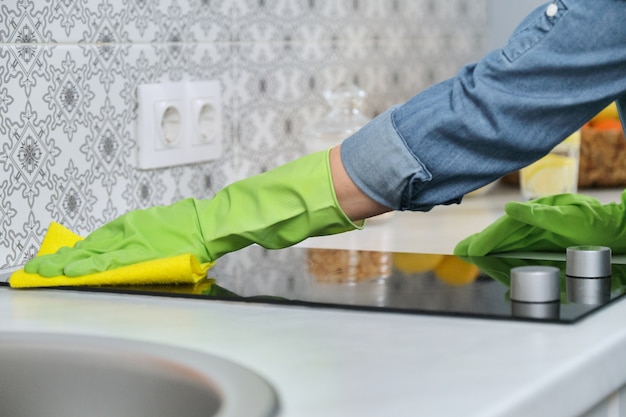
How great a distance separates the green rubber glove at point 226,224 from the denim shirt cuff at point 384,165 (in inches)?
1.1

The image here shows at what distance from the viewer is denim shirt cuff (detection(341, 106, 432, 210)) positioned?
892 millimetres

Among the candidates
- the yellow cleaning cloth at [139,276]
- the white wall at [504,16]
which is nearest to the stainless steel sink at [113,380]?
the yellow cleaning cloth at [139,276]

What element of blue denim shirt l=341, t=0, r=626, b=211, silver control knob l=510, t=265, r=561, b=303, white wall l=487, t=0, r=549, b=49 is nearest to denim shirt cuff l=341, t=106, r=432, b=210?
blue denim shirt l=341, t=0, r=626, b=211

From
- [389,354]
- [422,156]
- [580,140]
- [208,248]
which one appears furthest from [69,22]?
[580,140]

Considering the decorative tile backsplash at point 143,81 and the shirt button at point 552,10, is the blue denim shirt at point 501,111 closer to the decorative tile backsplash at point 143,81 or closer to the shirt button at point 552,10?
the shirt button at point 552,10

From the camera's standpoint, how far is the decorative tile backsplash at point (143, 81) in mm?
1161

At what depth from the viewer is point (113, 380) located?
752 millimetres

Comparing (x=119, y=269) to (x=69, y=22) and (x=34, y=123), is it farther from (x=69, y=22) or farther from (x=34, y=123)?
(x=69, y=22)

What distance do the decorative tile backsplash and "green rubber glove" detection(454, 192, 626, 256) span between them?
0.45 m

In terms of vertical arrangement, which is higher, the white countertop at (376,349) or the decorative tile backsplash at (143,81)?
the decorative tile backsplash at (143,81)

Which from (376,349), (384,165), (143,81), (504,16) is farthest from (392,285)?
(504,16)

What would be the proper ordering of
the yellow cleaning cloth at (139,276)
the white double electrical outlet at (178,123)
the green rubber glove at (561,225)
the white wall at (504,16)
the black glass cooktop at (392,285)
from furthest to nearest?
the white wall at (504,16) → the white double electrical outlet at (178,123) → the green rubber glove at (561,225) → the yellow cleaning cloth at (139,276) → the black glass cooktop at (392,285)

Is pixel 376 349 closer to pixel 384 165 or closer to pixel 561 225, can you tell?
pixel 384 165

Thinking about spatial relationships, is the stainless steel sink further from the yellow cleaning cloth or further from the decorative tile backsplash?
the decorative tile backsplash
